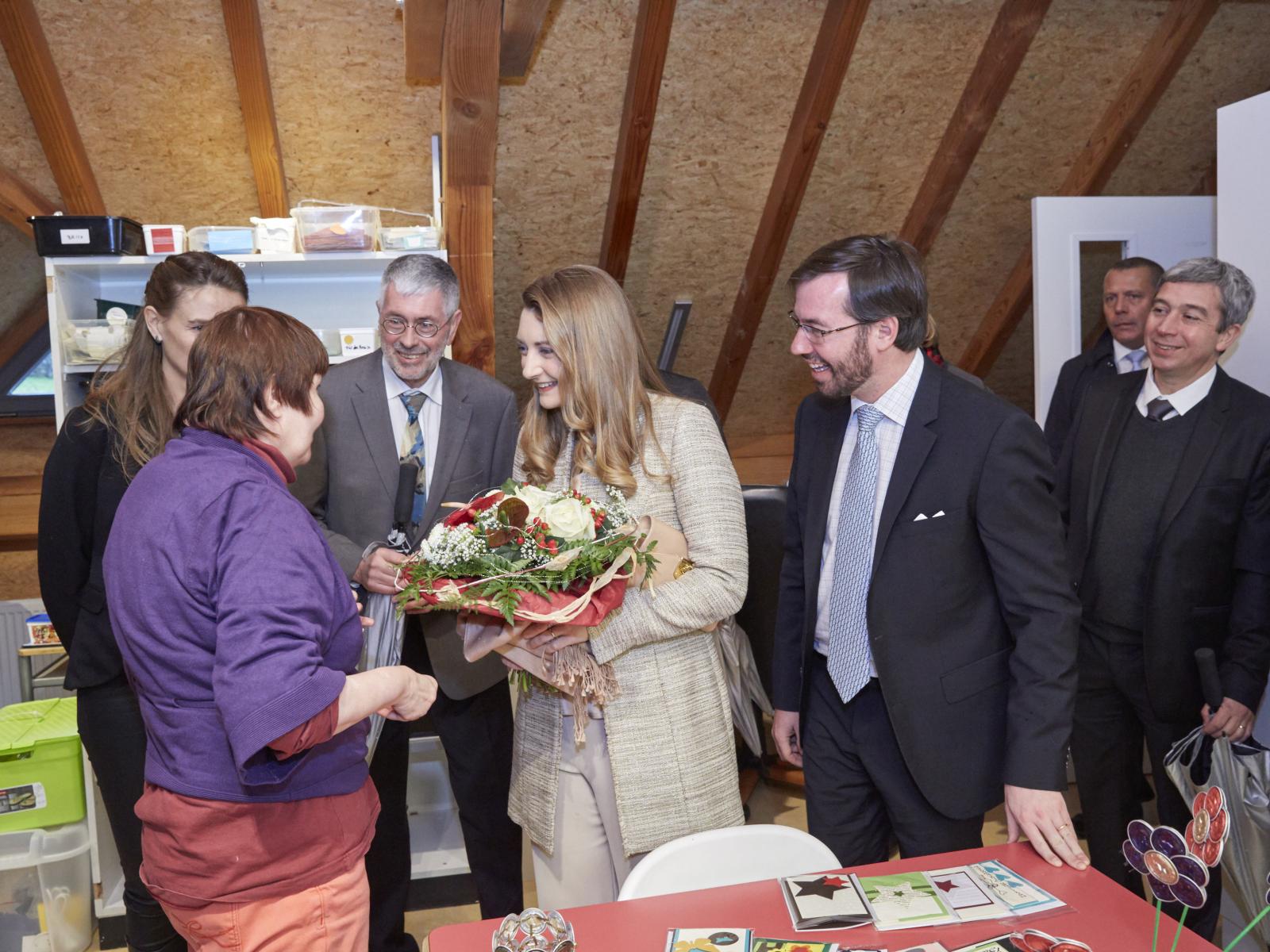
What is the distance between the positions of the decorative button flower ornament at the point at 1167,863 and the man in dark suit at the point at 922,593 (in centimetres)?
41

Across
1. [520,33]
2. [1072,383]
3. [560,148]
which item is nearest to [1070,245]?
[1072,383]

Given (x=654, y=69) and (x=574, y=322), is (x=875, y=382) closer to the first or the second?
(x=574, y=322)

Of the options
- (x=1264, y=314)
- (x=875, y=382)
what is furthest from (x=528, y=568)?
(x=1264, y=314)

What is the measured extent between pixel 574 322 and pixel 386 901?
173 cm

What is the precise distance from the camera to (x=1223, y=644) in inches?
103

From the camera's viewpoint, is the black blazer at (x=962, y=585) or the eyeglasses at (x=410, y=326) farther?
the eyeglasses at (x=410, y=326)

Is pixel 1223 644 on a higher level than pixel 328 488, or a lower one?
lower

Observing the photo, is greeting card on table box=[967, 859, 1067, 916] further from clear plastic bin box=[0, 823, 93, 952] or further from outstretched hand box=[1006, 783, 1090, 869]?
clear plastic bin box=[0, 823, 93, 952]

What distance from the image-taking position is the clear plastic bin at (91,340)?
11.3 ft

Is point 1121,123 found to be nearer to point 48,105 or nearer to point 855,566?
point 855,566

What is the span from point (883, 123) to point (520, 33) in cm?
195

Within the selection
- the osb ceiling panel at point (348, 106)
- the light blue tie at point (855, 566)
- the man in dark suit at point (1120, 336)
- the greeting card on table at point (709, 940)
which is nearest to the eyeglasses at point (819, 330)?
the light blue tie at point (855, 566)

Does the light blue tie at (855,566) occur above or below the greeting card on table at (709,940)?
above

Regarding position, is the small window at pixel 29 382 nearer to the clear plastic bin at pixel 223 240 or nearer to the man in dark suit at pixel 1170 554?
the clear plastic bin at pixel 223 240
